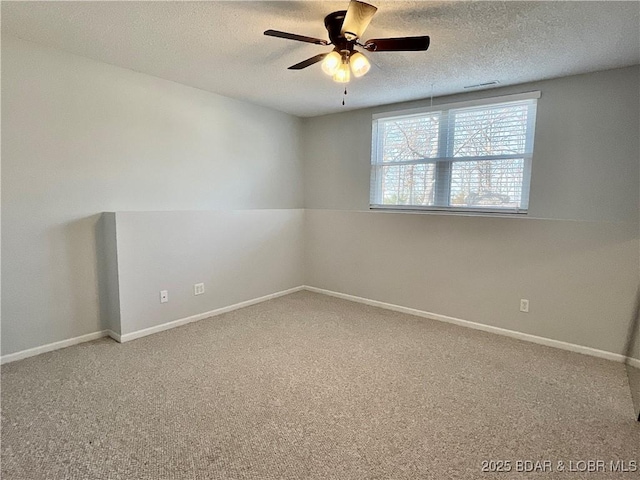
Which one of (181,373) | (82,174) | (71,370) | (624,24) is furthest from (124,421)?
(624,24)

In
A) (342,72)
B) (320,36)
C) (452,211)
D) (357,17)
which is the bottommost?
(452,211)

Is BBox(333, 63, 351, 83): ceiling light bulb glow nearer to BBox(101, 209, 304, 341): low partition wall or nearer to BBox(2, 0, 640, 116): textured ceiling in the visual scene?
BBox(2, 0, 640, 116): textured ceiling

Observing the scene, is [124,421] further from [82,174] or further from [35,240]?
[82,174]

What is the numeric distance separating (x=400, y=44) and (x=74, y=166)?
2.78 m

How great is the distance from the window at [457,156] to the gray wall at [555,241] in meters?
0.14

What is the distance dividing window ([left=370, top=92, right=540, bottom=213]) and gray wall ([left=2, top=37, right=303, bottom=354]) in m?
2.17

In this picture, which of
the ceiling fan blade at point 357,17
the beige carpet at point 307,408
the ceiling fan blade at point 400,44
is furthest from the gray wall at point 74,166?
the ceiling fan blade at point 400,44

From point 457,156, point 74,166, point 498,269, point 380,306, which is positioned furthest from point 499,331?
point 74,166

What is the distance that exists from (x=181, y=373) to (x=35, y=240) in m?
1.62

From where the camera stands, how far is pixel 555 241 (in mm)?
3070

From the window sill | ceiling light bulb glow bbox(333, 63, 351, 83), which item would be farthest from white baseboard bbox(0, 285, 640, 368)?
ceiling light bulb glow bbox(333, 63, 351, 83)

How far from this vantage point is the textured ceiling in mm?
2104

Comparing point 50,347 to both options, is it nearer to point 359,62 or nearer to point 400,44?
point 359,62

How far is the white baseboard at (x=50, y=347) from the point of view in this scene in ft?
8.81
